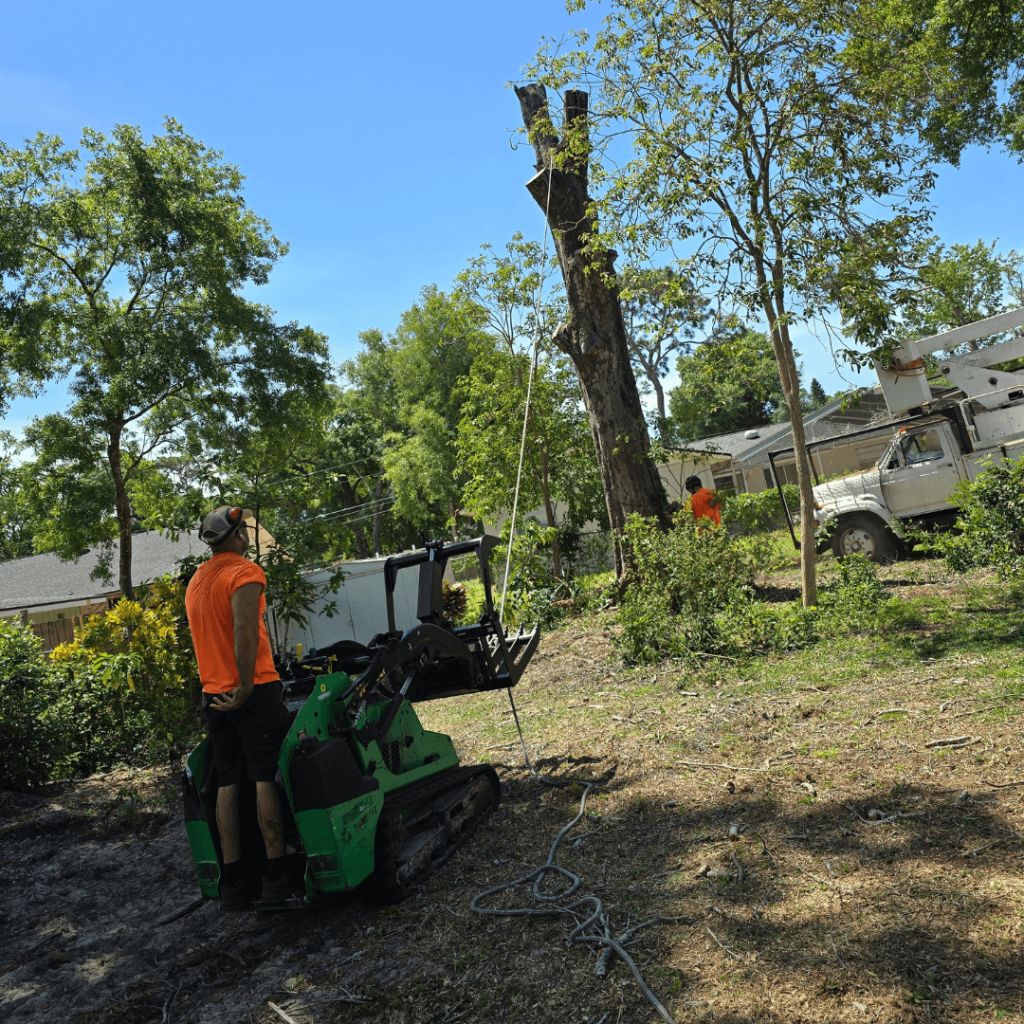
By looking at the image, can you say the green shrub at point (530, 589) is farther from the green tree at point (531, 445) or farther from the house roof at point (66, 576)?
the house roof at point (66, 576)

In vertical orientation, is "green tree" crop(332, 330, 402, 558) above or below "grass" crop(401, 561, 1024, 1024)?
above

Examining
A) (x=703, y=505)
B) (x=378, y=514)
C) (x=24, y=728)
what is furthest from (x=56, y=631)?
(x=378, y=514)

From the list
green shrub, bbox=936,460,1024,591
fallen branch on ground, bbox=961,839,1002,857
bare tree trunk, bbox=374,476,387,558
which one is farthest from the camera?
bare tree trunk, bbox=374,476,387,558

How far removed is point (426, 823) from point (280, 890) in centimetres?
102

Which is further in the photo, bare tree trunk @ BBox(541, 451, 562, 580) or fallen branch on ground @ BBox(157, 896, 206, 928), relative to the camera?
bare tree trunk @ BBox(541, 451, 562, 580)

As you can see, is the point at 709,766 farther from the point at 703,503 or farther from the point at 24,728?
the point at 24,728

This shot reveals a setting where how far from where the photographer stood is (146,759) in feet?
30.2

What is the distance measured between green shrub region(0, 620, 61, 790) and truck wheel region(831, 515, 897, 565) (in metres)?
10.9

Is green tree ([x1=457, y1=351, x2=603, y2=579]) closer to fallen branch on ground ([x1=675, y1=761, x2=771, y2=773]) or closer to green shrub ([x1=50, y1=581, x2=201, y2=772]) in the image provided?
green shrub ([x1=50, y1=581, x2=201, y2=772])

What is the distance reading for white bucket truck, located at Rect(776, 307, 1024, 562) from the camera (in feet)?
42.5

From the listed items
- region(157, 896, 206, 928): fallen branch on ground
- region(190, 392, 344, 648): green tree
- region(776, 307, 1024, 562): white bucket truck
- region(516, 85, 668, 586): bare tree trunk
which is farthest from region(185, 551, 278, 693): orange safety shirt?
region(776, 307, 1024, 562): white bucket truck

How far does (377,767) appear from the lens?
434 centimetres

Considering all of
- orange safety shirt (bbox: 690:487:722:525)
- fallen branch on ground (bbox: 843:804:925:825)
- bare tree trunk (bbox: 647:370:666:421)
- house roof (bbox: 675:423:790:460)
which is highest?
bare tree trunk (bbox: 647:370:666:421)

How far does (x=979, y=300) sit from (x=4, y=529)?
2013 inches
